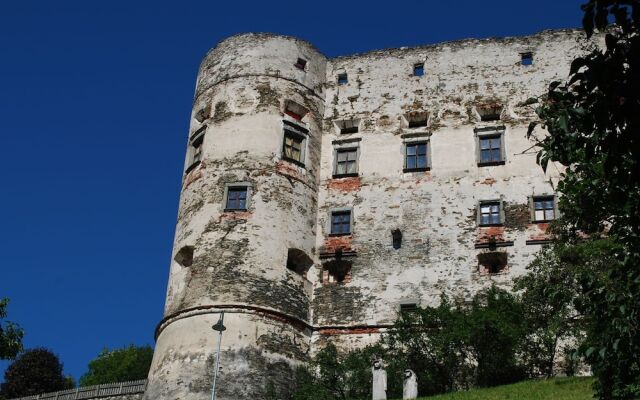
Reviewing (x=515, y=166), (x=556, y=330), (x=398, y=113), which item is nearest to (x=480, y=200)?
(x=515, y=166)

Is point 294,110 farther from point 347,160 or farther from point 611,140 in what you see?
point 611,140

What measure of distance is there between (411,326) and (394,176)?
761 centimetres

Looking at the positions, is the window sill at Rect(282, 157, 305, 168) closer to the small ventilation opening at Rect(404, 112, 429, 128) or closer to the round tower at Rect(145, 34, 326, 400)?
the round tower at Rect(145, 34, 326, 400)

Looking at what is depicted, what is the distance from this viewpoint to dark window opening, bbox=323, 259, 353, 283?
105 ft

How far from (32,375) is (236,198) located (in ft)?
45.3

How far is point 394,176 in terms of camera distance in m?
34.0

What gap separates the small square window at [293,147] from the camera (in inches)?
1329

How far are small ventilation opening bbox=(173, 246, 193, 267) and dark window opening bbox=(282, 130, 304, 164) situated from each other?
5.08 m

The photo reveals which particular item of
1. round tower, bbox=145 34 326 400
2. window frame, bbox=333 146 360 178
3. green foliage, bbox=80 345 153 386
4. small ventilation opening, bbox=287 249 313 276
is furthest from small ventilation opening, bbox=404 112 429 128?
green foliage, bbox=80 345 153 386

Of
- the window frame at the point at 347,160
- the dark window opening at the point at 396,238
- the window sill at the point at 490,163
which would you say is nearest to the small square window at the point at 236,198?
the window frame at the point at 347,160

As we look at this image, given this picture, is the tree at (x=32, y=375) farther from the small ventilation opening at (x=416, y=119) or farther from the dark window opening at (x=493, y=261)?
the dark window opening at (x=493, y=261)

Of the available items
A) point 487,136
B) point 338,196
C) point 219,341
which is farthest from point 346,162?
point 219,341

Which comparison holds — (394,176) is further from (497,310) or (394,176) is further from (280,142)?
(497,310)

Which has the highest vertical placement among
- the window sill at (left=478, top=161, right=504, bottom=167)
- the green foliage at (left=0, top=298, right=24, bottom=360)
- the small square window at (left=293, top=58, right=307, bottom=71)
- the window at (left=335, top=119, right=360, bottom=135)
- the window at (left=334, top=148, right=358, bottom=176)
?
the small square window at (left=293, top=58, right=307, bottom=71)
